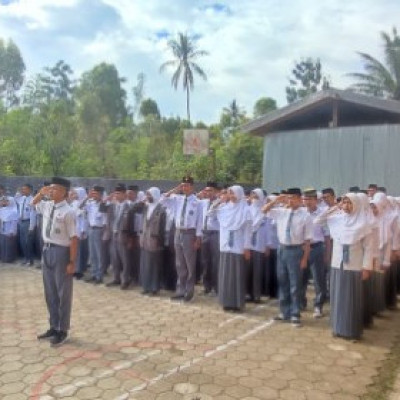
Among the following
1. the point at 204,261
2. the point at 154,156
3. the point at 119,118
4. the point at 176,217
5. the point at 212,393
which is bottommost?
the point at 212,393

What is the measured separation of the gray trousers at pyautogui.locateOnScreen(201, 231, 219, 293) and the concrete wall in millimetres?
5581

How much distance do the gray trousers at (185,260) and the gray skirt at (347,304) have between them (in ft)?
8.37

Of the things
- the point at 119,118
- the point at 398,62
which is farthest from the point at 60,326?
the point at 119,118

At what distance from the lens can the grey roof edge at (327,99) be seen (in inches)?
460

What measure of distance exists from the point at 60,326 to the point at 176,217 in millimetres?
3018

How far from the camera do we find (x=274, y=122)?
13836 mm

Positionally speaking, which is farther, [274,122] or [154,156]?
[154,156]

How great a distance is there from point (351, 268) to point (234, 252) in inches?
73.2

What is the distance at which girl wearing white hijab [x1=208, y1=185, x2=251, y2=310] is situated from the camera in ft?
24.2

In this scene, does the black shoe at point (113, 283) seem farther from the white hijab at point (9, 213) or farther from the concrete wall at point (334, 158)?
the concrete wall at point (334, 158)

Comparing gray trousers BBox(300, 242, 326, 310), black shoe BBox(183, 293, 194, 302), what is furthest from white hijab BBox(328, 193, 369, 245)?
black shoe BBox(183, 293, 194, 302)

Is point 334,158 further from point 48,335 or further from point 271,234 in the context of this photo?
point 48,335

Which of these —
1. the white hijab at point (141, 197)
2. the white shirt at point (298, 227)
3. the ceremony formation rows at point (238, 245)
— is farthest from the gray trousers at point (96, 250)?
the white shirt at point (298, 227)

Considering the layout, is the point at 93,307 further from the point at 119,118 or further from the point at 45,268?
the point at 119,118
